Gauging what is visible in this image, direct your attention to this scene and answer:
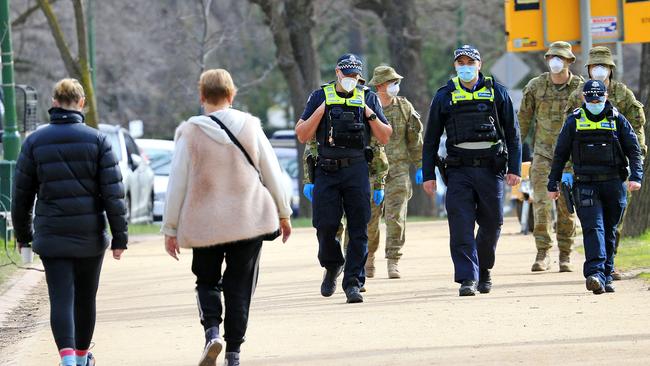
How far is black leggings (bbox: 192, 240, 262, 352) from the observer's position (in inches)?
354

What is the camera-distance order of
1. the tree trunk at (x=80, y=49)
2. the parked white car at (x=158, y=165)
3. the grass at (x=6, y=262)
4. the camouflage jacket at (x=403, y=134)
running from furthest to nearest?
the parked white car at (x=158, y=165)
the tree trunk at (x=80, y=49)
the grass at (x=6, y=262)
the camouflage jacket at (x=403, y=134)

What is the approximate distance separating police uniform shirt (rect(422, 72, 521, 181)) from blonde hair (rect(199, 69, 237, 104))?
149 inches

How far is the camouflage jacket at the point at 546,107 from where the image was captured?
1451 cm

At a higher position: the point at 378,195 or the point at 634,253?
the point at 378,195

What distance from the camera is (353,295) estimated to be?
1230cm

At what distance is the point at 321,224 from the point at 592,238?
2.01 meters

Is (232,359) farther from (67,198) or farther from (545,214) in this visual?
(545,214)

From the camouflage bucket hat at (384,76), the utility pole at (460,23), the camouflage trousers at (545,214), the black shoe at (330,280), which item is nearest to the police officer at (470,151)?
the black shoe at (330,280)

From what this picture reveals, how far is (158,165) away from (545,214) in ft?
60.9

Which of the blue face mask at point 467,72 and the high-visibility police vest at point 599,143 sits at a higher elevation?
the blue face mask at point 467,72

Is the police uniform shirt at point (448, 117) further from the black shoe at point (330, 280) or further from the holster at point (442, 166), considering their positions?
the black shoe at point (330, 280)

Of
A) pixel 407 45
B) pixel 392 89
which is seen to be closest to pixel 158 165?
pixel 407 45

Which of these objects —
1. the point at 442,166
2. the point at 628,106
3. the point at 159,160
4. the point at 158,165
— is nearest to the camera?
the point at 442,166

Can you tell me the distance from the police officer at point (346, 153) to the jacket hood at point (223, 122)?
333 cm
